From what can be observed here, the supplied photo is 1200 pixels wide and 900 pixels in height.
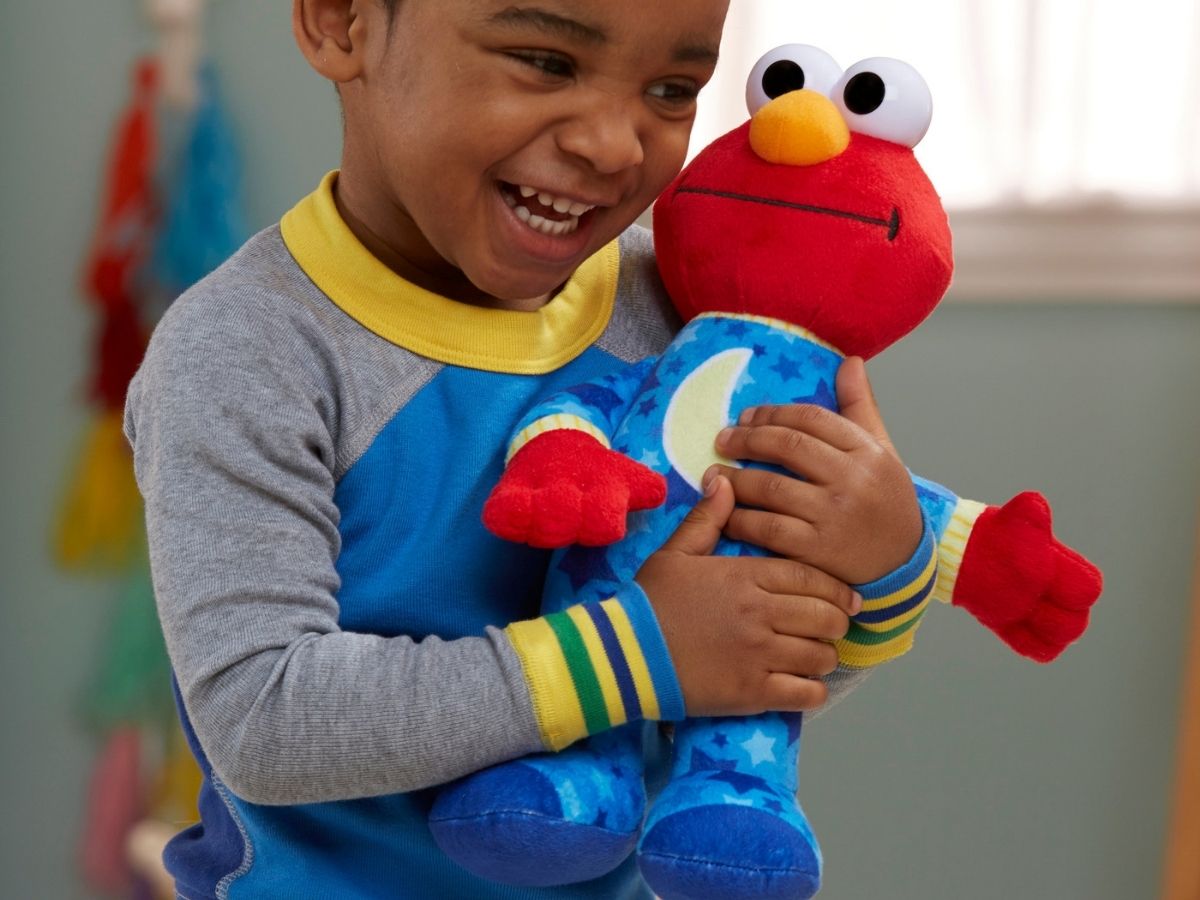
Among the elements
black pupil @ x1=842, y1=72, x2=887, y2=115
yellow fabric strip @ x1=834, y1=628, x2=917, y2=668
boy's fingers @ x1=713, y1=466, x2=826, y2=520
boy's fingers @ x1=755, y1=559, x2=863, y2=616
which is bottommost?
yellow fabric strip @ x1=834, y1=628, x2=917, y2=668

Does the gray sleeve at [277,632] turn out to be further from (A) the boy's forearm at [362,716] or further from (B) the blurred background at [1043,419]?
(B) the blurred background at [1043,419]

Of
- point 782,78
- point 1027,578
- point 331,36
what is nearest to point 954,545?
point 1027,578

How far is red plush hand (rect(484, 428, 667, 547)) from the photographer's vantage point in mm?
664

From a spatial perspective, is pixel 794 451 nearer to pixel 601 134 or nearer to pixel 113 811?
pixel 601 134

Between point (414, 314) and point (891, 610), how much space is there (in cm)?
29

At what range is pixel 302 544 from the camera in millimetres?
698

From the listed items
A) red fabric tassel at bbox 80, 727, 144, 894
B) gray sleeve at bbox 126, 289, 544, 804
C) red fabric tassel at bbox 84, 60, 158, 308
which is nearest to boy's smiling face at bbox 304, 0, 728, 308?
gray sleeve at bbox 126, 289, 544, 804

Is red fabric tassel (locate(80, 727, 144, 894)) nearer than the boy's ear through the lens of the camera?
No

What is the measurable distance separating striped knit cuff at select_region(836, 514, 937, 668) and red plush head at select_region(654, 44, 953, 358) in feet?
0.40

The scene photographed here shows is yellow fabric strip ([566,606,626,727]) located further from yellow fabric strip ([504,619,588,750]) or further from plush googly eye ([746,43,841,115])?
plush googly eye ([746,43,841,115])

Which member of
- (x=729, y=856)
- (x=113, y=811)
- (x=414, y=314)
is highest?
(x=414, y=314)

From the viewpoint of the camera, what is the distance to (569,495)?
0.66 meters

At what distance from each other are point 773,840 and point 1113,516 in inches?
40.8

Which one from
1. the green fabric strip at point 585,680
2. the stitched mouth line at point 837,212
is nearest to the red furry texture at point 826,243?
the stitched mouth line at point 837,212
